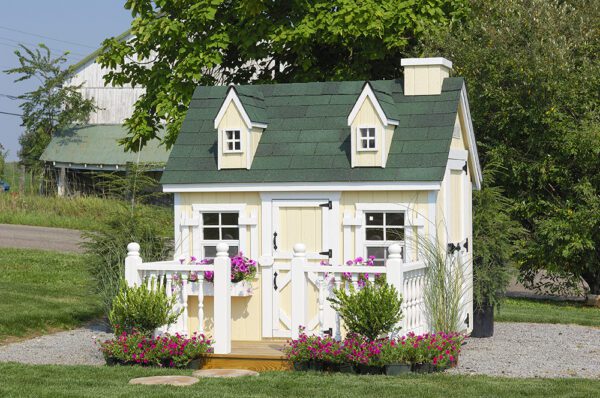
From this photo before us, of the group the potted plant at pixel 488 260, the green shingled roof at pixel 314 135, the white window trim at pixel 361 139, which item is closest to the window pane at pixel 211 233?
the green shingled roof at pixel 314 135

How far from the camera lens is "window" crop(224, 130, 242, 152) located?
14.4m

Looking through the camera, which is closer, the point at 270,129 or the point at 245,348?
the point at 245,348

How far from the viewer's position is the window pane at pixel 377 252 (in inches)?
549

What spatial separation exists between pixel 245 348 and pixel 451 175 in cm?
372

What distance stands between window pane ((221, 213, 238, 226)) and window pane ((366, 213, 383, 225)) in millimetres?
1769

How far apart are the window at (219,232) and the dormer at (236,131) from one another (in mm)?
663

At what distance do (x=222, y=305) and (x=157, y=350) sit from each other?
0.92 metres

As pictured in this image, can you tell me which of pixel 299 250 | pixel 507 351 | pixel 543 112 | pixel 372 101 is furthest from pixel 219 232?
pixel 543 112

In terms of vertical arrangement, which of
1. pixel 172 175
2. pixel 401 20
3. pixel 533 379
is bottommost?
pixel 533 379

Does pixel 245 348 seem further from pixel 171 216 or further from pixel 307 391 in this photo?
pixel 171 216

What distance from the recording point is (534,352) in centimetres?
Result: 1485

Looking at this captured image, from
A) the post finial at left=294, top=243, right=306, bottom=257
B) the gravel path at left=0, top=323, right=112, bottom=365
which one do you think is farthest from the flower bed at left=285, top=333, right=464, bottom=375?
the gravel path at left=0, top=323, right=112, bottom=365

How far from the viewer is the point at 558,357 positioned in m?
14.4

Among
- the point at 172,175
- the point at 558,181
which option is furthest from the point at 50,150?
the point at 172,175
